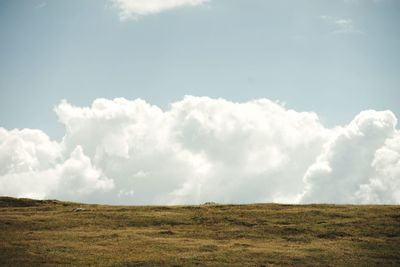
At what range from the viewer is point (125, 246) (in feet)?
154

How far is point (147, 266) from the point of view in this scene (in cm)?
3988

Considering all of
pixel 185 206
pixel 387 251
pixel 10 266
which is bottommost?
pixel 10 266

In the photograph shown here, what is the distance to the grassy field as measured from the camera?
42531mm

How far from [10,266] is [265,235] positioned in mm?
27074

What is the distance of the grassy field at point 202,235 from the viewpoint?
42.5m

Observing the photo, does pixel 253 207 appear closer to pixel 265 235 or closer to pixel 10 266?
pixel 265 235

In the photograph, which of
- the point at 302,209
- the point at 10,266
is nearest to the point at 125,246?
the point at 10,266

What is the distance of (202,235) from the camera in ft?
174

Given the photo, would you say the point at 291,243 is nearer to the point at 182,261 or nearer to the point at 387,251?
the point at 387,251

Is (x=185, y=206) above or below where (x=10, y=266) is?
above

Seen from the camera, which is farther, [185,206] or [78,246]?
[185,206]

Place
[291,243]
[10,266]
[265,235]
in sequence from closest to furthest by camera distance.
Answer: [10,266] → [291,243] → [265,235]

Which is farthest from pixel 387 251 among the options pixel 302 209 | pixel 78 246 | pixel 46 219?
pixel 46 219

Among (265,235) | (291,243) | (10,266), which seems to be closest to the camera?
(10,266)
